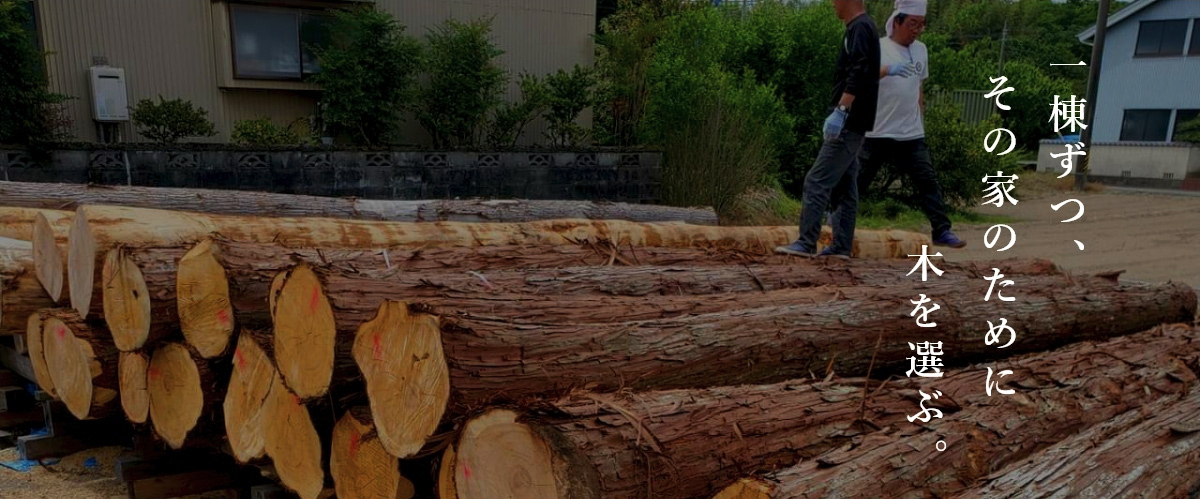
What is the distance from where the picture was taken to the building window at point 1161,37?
24.0 metres

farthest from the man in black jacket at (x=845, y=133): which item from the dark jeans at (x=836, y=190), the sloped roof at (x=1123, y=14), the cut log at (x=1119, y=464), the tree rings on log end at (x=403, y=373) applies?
the sloped roof at (x=1123, y=14)

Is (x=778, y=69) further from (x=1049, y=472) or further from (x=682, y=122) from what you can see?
(x=1049, y=472)

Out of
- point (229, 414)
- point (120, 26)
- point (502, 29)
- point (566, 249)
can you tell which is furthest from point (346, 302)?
point (502, 29)

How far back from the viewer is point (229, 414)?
11.2ft

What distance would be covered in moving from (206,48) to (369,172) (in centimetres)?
303

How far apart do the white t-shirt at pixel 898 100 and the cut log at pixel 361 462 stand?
3707 mm

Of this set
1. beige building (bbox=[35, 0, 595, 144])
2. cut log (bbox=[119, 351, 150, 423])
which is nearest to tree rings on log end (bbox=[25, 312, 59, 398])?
cut log (bbox=[119, 351, 150, 423])

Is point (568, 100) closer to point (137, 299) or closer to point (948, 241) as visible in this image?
point (948, 241)

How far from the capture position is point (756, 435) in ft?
Answer: 8.65

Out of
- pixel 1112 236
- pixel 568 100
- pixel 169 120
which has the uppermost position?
pixel 568 100

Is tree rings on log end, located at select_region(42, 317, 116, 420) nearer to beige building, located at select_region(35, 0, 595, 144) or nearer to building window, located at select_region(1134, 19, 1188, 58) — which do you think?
beige building, located at select_region(35, 0, 595, 144)

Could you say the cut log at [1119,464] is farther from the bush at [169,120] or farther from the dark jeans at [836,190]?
the bush at [169,120]

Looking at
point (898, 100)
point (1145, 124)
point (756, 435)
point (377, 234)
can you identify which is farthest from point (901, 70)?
point (1145, 124)

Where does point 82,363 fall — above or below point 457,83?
below
